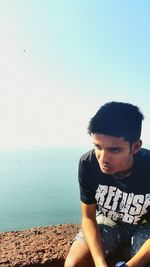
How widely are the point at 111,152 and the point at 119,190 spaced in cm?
54

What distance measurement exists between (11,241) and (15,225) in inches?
3330

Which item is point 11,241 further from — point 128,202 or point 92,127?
point 92,127

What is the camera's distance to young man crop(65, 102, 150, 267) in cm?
306

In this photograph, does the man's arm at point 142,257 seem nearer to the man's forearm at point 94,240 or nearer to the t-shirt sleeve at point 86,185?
the man's forearm at point 94,240

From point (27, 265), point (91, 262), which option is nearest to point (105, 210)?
point (91, 262)

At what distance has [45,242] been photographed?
4.38 metres

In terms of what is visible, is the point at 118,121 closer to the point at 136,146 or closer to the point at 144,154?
the point at 136,146

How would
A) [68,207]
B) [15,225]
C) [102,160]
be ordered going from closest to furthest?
[102,160], [15,225], [68,207]

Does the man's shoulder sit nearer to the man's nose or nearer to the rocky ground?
the man's nose

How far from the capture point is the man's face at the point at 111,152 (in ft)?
9.85

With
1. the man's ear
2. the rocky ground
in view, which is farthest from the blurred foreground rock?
the man's ear

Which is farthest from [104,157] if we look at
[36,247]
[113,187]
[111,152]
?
[36,247]

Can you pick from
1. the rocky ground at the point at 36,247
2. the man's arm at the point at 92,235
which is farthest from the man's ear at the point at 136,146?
the rocky ground at the point at 36,247

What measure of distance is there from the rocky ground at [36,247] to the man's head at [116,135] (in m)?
1.24
